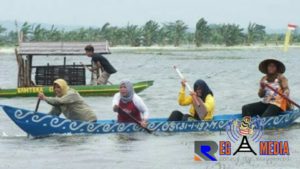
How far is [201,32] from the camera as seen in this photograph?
337 feet

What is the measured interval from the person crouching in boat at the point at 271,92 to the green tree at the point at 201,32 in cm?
8349

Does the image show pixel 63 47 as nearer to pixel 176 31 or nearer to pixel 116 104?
pixel 116 104

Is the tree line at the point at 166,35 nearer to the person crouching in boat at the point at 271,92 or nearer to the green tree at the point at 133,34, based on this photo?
the green tree at the point at 133,34

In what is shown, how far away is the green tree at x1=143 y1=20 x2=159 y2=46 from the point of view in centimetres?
9806

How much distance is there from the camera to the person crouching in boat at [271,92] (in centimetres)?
1552

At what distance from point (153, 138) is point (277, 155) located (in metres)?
2.89

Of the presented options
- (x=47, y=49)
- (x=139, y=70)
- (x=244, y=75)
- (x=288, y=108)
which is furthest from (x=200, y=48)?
(x=288, y=108)

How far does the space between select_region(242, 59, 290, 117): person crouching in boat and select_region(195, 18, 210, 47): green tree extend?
3287 inches

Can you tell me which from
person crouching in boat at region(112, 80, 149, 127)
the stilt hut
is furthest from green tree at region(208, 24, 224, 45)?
person crouching in boat at region(112, 80, 149, 127)

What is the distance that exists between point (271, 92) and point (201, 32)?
87549 millimetres

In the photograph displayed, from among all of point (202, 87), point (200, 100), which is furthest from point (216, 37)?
point (200, 100)

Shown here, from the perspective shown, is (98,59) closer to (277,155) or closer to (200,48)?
(277,155)

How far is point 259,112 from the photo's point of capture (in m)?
15.8

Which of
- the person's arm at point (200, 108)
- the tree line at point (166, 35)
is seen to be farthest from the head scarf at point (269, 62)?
the tree line at point (166, 35)
